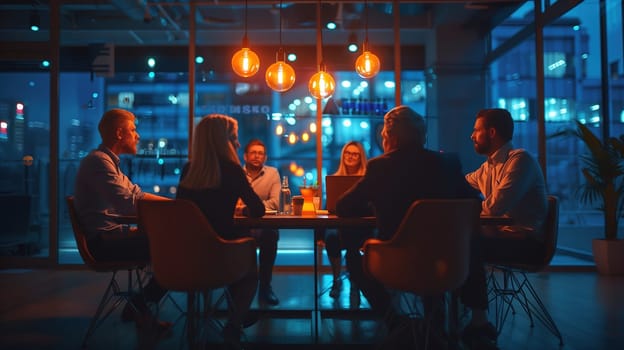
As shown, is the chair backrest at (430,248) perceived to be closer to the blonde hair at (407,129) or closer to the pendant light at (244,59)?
the blonde hair at (407,129)

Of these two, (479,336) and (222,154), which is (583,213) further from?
(222,154)

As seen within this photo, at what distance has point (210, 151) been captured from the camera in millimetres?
2248

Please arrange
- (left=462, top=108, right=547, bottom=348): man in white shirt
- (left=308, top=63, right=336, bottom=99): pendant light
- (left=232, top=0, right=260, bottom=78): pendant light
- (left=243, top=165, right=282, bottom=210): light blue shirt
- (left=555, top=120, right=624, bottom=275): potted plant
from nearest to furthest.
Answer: (left=462, top=108, right=547, bottom=348): man in white shirt → (left=232, top=0, right=260, bottom=78): pendant light → (left=308, top=63, right=336, bottom=99): pendant light → (left=243, top=165, right=282, bottom=210): light blue shirt → (left=555, top=120, right=624, bottom=275): potted plant

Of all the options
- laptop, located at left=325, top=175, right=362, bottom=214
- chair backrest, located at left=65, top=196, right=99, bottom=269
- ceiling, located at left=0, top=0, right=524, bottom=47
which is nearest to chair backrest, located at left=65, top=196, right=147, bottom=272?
chair backrest, located at left=65, top=196, right=99, bottom=269

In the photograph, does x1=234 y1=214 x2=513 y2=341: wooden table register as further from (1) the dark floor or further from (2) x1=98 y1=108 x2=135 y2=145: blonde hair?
(2) x1=98 y1=108 x2=135 y2=145: blonde hair

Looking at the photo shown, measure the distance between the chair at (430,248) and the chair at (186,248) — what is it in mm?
726

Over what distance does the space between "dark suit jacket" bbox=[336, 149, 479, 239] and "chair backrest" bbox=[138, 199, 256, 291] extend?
2.23ft

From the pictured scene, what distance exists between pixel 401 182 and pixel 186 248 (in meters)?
1.04

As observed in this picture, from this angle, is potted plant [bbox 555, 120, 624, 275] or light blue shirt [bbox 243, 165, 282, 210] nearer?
light blue shirt [bbox 243, 165, 282, 210]

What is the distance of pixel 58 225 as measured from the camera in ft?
17.2

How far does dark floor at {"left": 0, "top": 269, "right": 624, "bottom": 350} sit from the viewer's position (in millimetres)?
2689

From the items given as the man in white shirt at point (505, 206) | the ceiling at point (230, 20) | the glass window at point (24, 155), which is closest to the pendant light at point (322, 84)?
the man in white shirt at point (505, 206)

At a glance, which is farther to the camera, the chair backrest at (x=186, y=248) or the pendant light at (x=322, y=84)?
the pendant light at (x=322, y=84)

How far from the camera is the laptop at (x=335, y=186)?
2.74 m
